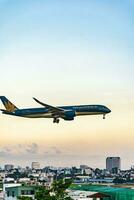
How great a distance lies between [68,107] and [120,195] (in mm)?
8169

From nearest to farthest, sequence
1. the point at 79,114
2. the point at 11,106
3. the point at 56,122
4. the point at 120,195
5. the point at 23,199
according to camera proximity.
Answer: the point at 23,199
the point at 120,195
the point at 56,122
the point at 79,114
the point at 11,106

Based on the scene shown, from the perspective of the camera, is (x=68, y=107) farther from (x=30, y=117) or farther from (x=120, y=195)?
(x=120, y=195)

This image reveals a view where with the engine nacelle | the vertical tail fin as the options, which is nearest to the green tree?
the engine nacelle

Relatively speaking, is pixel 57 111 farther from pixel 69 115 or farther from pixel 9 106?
pixel 9 106

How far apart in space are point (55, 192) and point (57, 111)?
18.2 metres

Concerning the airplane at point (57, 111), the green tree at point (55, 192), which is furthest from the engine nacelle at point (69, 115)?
the green tree at point (55, 192)

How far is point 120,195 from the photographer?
3572 cm

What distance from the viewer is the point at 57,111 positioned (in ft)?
134

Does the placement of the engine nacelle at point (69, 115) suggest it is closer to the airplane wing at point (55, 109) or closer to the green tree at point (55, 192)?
the airplane wing at point (55, 109)

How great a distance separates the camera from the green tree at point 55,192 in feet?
73.4

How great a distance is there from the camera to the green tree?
880 inches

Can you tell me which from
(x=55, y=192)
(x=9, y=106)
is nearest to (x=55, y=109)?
(x=9, y=106)

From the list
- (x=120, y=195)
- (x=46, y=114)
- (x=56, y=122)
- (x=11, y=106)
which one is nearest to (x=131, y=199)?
(x=120, y=195)

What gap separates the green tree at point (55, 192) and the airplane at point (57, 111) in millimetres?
16726
